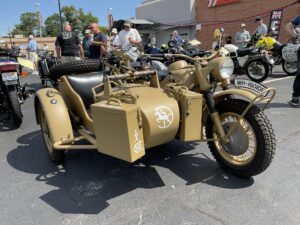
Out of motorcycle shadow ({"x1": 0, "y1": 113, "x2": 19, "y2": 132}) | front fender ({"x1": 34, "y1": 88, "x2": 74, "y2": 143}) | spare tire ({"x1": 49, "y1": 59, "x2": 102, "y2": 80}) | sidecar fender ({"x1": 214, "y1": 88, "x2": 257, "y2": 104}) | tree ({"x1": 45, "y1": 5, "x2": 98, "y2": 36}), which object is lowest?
motorcycle shadow ({"x1": 0, "y1": 113, "x2": 19, "y2": 132})

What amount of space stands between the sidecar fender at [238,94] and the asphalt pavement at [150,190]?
75cm

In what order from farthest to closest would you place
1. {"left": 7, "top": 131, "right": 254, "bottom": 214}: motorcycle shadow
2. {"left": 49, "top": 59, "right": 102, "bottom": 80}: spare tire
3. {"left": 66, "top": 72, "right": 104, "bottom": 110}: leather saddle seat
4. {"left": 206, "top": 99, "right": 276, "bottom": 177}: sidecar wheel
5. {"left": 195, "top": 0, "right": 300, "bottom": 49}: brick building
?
{"left": 195, "top": 0, "right": 300, "bottom": 49}: brick building → {"left": 49, "top": 59, "right": 102, "bottom": 80}: spare tire → {"left": 66, "top": 72, "right": 104, "bottom": 110}: leather saddle seat → {"left": 7, "top": 131, "right": 254, "bottom": 214}: motorcycle shadow → {"left": 206, "top": 99, "right": 276, "bottom": 177}: sidecar wheel

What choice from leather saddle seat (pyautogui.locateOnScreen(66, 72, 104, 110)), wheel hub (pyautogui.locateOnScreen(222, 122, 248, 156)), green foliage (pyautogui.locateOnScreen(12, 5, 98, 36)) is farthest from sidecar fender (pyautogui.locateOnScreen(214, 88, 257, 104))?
green foliage (pyautogui.locateOnScreen(12, 5, 98, 36))

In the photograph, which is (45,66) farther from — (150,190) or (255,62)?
(150,190)

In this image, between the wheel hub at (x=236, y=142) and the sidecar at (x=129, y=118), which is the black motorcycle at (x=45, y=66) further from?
the wheel hub at (x=236, y=142)

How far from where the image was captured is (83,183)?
2.94m

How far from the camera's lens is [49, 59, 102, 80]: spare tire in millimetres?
3594

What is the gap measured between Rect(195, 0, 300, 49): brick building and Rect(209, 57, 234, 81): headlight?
51.0 feet

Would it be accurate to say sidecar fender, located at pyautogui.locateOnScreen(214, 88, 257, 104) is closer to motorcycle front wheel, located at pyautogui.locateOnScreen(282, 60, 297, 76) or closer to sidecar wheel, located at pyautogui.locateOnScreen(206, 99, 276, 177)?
sidecar wheel, located at pyautogui.locateOnScreen(206, 99, 276, 177)

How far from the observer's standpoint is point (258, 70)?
8281 mm

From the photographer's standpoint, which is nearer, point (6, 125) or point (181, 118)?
point (181, 118)

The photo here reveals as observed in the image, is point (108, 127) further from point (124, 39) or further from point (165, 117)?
point (124, 39)

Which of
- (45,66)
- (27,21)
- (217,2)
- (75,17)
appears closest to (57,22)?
(27,21)

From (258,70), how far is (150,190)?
656 centimetres
